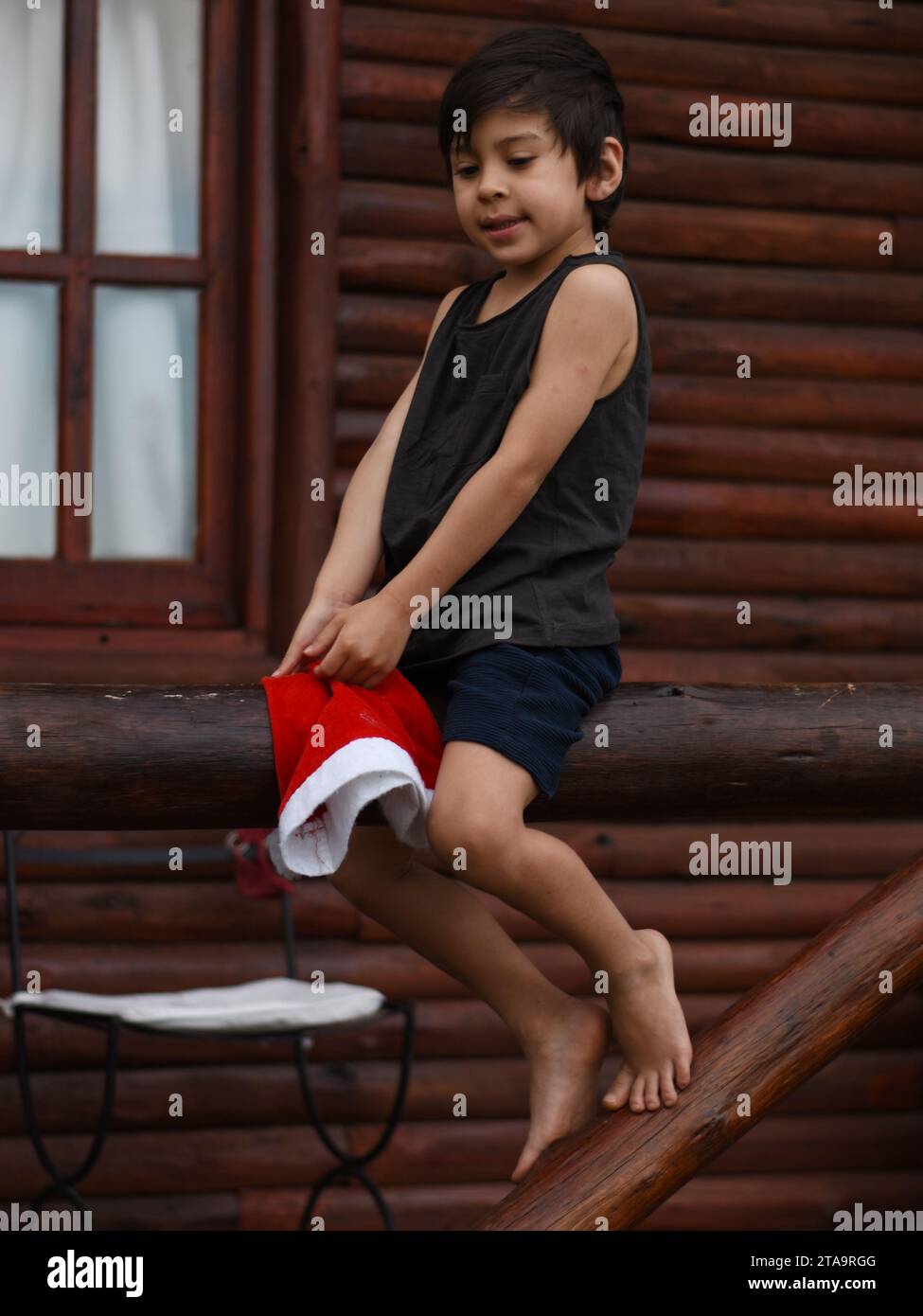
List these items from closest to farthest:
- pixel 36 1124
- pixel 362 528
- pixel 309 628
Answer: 1. pixel 309 628
2. pixel 362 528
3. pixel 36 1124

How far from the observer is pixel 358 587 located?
2531 mm

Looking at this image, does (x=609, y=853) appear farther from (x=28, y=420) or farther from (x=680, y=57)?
(x=680, y=57)

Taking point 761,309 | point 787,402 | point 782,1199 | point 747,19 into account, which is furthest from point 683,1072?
point 747,19

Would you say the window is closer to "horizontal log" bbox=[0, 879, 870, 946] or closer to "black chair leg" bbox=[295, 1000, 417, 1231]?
"horizontal log" bbox=[0, 879, 870, 946]

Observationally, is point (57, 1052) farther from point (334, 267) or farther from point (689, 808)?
point (689, 808)

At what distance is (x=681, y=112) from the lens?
15.9ft

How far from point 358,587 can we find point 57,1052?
2.42 m

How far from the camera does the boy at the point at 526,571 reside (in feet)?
7.33

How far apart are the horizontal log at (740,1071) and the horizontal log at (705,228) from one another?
270 centimetres

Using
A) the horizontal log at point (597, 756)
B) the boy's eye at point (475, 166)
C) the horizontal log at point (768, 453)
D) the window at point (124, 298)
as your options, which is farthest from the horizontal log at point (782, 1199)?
the boy's eye at point (475, 166)

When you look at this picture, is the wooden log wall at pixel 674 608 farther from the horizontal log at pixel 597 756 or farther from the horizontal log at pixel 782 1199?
the horizontal log at pixel 597 756

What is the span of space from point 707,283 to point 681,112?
50cm
